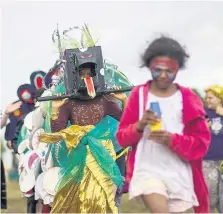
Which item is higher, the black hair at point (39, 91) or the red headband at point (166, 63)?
the red headband at point (166, 63)

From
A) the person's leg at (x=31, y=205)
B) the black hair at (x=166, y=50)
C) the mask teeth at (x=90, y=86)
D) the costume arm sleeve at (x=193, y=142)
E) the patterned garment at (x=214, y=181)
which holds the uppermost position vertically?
the black hair at (x=166, y=50)

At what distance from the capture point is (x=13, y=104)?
10.7 m

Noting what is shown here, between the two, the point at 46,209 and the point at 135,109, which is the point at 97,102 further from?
the point at 135,109

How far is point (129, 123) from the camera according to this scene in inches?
200

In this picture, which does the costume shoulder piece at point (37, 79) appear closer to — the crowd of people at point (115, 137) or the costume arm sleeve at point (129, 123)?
the crowd of people at point (115, 137)

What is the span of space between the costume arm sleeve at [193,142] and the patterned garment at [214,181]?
2889mm

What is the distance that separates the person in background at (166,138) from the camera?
4848 millimetres

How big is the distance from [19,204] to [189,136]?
656cm

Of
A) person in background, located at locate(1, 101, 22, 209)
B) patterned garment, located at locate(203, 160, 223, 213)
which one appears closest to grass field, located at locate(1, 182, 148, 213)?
person in background, located at locate(1, 101, 22, 209)

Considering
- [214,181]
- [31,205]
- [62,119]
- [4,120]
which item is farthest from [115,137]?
[4,120]

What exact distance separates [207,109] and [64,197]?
5.48 feet

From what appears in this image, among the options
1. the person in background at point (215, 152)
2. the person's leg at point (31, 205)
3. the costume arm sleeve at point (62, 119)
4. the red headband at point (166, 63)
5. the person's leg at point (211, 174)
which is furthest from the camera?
the person's leg at point (31, 205)

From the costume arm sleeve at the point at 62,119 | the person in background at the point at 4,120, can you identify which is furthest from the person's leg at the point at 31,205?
the costume arm sleeve at the point at 62,119

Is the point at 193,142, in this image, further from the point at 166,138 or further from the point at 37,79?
the point at 37,79
